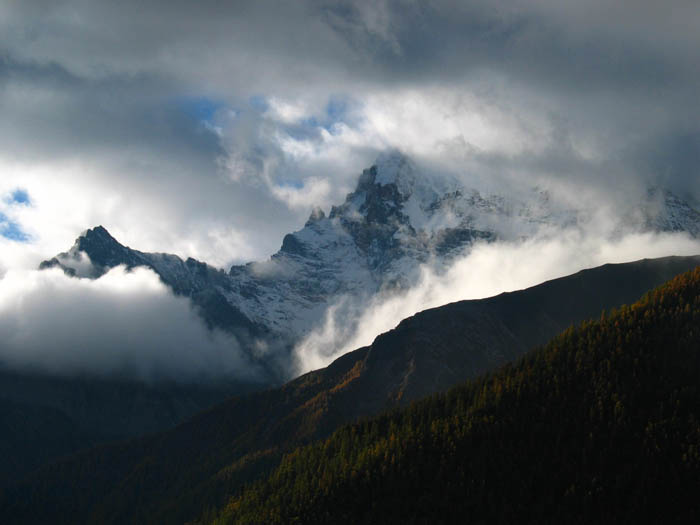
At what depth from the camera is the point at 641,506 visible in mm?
193875

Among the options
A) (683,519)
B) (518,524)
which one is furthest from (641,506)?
(518,524)

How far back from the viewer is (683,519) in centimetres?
18812

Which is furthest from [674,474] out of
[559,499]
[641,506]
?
[559,499]

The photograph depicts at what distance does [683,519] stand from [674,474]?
539 inches

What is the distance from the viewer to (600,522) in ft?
627

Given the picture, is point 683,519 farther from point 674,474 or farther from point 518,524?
point 518,524

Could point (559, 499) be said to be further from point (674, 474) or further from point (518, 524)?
point (674, 474)

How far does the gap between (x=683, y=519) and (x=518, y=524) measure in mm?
35693

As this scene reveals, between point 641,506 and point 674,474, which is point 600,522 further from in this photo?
point 674,474

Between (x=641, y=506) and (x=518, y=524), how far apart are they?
27865mm

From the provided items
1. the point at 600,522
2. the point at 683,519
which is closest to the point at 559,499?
the point at 600,522

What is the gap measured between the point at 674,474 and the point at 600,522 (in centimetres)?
2305

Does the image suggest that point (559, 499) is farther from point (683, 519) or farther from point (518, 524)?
point (683, 519)

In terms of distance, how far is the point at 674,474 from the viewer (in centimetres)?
19962
